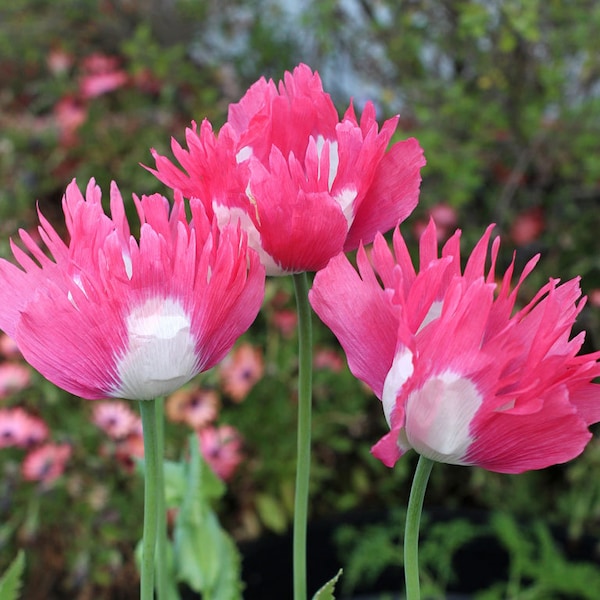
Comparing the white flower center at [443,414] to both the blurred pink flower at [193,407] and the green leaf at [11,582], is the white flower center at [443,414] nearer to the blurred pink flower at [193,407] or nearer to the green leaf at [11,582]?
the green leaf at [11,582]

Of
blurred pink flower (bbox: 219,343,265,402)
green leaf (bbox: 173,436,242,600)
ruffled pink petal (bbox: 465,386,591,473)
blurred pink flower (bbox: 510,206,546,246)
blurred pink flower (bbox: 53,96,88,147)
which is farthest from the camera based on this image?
blurred pink flower (bbox: 53,96,88,147)

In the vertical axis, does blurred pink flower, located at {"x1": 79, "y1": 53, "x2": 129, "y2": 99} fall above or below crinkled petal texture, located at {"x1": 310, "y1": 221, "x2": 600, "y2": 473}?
above

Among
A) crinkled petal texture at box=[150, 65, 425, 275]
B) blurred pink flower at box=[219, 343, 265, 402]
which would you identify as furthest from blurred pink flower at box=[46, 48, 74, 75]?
crinkled petal texture at box=[150, 65, 425, 275]

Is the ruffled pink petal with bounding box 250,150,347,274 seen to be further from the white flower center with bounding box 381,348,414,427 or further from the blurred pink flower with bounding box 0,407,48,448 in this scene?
the blurred pink flower with bounding box 0,407,48,448

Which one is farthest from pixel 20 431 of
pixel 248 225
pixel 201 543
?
pixel 248 225

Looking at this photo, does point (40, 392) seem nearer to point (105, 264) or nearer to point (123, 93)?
point (123, 93)

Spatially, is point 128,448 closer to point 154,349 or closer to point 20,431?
point 20,431

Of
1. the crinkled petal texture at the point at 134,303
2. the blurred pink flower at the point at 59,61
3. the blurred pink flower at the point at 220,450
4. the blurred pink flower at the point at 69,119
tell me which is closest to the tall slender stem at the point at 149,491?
the crinkled petal texture at the point at 134,303

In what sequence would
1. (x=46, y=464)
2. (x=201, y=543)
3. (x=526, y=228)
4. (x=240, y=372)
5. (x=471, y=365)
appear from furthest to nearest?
(x=526, y=228)
(x=240, y=372)
(x=46, y=464)
(x=201, y=543)
(x=471, y=365)
